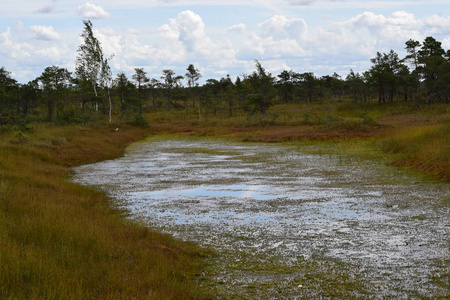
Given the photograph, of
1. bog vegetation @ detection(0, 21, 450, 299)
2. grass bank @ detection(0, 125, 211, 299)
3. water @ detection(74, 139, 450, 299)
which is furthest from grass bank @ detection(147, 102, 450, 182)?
grass bank @ detection(0, 125, 211, 299)

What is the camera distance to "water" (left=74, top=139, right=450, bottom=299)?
661cm

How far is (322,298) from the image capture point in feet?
19.8

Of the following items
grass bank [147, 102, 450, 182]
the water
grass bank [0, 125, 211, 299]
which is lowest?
the water

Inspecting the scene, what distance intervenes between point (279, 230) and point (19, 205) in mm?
5587

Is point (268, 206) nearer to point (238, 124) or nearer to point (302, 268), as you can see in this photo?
point (302, 268)

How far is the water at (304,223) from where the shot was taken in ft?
21.7

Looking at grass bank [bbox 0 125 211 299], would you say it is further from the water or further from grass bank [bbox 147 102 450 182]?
grass bank [bbox 147 102 450 182]

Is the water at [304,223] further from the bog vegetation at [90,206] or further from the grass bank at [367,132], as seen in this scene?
the grass bank at [367,132]

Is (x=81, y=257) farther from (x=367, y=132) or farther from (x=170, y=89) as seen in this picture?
(x=170, y=89)

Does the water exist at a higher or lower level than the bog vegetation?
lower

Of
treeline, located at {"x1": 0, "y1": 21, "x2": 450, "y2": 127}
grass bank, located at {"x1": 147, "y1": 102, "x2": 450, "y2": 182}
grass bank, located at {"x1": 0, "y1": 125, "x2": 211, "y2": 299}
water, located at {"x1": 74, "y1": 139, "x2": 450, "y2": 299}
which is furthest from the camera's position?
treeline, located at {"x1": 0, "y1": 21, "x2": 450, "y2": 127}

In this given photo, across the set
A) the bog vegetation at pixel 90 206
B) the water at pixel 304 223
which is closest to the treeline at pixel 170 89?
the bog vegetation at pixel 90 206

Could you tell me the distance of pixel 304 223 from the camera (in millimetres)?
10148

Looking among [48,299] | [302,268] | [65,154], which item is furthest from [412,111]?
[48,299]
